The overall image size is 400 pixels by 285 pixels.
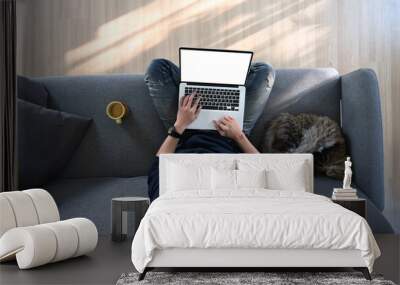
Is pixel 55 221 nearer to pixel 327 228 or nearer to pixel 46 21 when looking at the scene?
pixel 327 228

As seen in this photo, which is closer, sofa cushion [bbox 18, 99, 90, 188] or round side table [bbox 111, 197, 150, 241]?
round side table [bbox 111, 197, 150, 241]

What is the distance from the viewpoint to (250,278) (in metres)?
3.24

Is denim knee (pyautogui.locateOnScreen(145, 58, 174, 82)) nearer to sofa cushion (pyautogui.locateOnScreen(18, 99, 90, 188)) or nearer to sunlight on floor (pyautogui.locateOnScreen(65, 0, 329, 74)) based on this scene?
sunlight on floor (pyautogui.locateOnScreen(65, 0, 329, 74))

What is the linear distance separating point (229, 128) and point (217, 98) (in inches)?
11.1

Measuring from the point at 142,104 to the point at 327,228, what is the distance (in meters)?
2.72

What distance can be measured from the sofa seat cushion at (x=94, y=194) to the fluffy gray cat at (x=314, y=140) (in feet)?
3.77

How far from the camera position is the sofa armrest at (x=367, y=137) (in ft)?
16.4

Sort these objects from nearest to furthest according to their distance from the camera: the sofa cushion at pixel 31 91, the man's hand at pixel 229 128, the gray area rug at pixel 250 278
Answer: the gray area rug at pixel 250 278
the man's hand at pixel 229 128
the sofa cushion at pixel 31 91

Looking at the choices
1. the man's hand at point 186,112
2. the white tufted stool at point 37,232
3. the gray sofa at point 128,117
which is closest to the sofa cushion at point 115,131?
the gray sofa at point 128,117

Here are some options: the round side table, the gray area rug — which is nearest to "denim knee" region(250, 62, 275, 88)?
the round side table

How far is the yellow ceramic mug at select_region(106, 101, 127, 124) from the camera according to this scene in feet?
18.1

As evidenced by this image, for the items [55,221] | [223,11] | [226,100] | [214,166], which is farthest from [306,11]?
[55,221]

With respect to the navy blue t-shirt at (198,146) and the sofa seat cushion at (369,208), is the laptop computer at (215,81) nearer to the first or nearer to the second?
the navy blue t-shirt at (198,146)

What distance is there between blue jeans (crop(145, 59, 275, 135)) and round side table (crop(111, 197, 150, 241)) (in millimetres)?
1083
